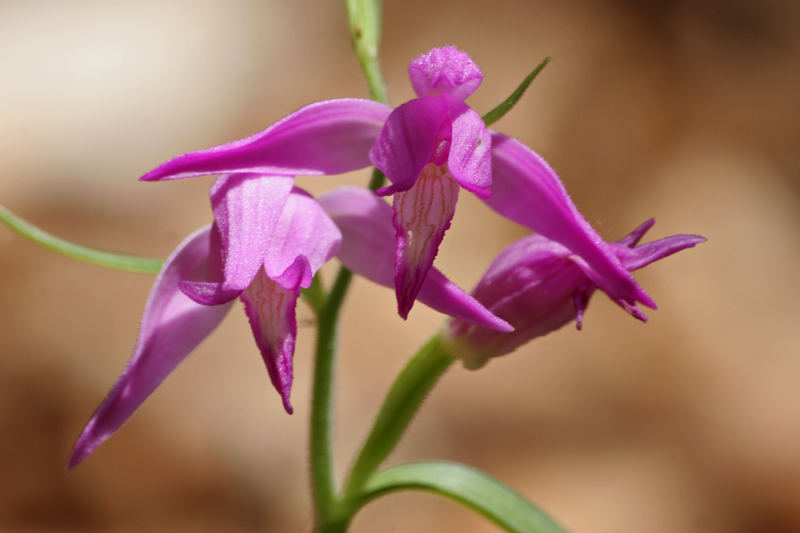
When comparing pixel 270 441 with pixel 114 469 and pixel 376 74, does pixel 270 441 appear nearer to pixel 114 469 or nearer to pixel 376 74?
pixel 114 469

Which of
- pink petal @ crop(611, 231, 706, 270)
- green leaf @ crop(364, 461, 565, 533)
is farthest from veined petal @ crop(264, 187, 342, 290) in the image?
green leaf @ crop(364, 461, 565, 533)

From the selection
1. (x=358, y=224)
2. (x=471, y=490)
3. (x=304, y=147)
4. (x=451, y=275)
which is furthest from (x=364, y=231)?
(x=451, y=275)

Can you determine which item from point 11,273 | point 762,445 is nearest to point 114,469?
point 11,273

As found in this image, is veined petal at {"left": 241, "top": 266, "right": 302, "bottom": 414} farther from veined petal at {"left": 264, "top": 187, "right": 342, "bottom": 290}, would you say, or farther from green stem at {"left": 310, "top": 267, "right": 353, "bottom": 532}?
green stem at {"left": 310, "top": 267, "right": 353, "bottom": 532}

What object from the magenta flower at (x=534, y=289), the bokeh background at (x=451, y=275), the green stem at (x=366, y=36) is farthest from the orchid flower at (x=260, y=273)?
the bokeh background at (x=451, y=275)

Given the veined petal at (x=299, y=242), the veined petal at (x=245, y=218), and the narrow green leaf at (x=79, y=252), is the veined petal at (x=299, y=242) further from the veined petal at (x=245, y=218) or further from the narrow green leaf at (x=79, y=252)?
the narrow green leaf at (x=79, y=252)

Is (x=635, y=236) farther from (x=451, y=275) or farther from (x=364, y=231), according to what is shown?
(x=451, y=275)
